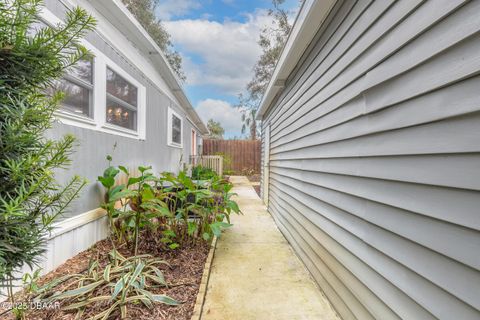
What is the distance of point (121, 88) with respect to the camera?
146 inches

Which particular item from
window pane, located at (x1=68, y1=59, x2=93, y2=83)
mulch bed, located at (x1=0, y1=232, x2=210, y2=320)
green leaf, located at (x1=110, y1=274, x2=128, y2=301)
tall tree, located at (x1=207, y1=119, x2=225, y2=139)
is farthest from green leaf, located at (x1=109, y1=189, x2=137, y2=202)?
tall tree, located at (x1=207, y1=119, x2=225, y2=139)

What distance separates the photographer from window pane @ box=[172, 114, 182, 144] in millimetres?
7191

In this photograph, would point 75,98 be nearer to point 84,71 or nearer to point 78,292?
point 84,71

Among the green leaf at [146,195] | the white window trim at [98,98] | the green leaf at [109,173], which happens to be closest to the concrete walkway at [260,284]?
the green leaf at [146,195]

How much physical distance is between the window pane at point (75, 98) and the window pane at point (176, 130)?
169 inches

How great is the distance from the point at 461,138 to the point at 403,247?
0.59m

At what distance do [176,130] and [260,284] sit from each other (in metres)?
6.02

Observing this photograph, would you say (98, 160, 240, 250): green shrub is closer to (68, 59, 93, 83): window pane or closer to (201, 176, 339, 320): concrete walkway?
(201, 176, 339, 320): concrete walkway

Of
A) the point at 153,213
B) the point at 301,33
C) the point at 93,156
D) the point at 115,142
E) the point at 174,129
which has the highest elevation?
the point at 301,33

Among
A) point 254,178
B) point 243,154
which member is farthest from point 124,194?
point 243,154

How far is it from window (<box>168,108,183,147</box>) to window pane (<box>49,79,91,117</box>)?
355cm

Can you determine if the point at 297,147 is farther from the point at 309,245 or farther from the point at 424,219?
the point at 424,219

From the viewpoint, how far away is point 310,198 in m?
2.71

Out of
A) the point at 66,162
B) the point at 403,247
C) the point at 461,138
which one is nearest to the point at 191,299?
the point at 66,162
